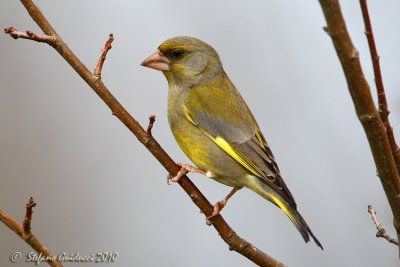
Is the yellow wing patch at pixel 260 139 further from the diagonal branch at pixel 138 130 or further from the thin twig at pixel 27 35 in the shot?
the thin twig at pixel 27 35

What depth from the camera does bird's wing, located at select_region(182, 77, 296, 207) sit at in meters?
4.38

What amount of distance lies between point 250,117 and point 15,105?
3.19 m

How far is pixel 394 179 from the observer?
7.95 ft

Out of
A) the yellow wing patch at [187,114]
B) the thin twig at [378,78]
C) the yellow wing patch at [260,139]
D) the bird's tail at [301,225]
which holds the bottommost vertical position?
the bird's tail at [301,225]

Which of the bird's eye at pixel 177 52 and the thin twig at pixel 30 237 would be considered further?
the bird's eye at pixel 177 52

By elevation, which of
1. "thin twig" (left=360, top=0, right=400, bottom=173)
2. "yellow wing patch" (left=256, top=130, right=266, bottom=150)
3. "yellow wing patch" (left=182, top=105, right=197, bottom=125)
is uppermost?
"thin twig" (left=360, top=0, right=400, bottom=173)

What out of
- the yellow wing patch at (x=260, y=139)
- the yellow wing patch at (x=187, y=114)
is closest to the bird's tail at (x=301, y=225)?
the yellow wing patch at (x=260, y=139)

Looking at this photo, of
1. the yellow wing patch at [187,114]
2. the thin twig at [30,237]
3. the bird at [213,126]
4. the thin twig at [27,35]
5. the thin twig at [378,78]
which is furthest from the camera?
the yellow wing patch at [187,114]

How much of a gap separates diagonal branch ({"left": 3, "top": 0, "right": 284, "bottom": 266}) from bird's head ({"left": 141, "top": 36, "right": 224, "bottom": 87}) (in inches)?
47.4

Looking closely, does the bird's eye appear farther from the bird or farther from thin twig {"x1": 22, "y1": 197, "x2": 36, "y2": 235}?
thin twig {"x1": 22, "y1": 197, "x2": 36, "y2": 235}

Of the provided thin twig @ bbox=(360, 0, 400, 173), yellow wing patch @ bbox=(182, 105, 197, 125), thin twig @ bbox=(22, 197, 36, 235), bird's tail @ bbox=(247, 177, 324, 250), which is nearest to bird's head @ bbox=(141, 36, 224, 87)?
yellow wing patch @ bbox=(182, 105, 197, 125)

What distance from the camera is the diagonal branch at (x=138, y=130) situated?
10.9ft

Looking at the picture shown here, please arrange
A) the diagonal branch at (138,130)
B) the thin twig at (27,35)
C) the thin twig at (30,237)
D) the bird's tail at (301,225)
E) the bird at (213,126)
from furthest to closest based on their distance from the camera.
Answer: the bird at (213,126)
the bird's tail at (301,225)
the diagonal branch at (138,130)
the thin twig at (27,35)
the thin twig at (30,237)

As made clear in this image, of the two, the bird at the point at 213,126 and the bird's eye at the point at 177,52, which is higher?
the bird's eye at the point at 177,52
